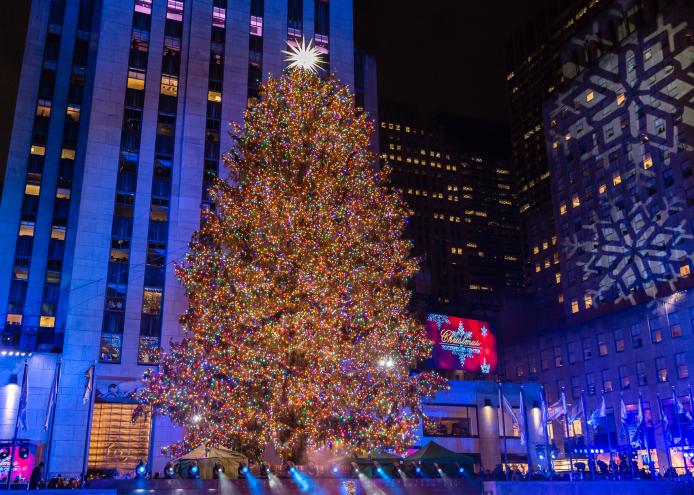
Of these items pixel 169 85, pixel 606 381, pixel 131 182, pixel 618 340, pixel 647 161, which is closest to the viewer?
pixel 131 182

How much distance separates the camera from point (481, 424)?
50969mm

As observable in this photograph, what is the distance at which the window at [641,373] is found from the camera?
6900 centimetres

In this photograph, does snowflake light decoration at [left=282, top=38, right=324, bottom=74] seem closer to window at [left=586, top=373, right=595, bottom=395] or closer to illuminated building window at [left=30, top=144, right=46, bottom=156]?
illuminated building window at [left=30, top=144, right=46, bottom=156]

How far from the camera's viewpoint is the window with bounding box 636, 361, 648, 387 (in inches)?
2717

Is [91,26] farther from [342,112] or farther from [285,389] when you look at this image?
[285,389]

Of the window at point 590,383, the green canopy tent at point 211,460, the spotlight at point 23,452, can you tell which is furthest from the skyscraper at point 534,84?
the green canopy tent at point 211,460

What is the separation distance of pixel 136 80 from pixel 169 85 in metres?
2.42

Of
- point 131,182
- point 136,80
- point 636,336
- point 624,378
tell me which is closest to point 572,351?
point 624,378

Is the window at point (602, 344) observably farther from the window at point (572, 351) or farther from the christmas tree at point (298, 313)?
the christmas tree at point (298, 313)

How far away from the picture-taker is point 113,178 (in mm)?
45938

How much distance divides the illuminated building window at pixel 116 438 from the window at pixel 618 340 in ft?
173

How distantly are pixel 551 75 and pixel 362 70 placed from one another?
109m

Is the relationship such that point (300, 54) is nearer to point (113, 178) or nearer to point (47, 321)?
point (113, 178)

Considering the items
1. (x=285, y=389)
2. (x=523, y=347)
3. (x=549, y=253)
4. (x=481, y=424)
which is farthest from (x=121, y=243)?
(x=549, y=253)
